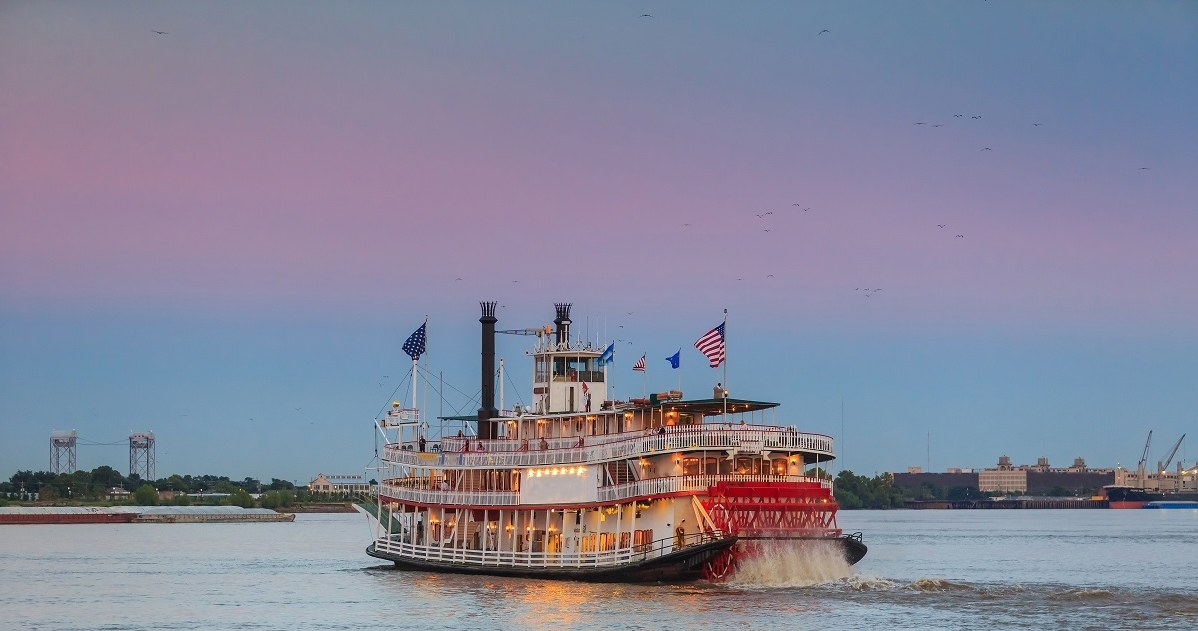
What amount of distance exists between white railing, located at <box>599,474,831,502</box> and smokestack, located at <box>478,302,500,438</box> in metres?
9.82

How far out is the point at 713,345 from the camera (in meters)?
55.1

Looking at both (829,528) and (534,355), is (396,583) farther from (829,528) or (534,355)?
(829,528)

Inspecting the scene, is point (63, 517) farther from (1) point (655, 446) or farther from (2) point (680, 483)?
(2) point (680, 483)

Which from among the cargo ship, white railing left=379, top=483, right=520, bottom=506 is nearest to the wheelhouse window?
white railing left=379, top=483, right=520, bottom=506

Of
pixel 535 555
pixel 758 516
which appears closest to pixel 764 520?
pixel 758 516

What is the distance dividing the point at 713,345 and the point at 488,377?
13000 mm

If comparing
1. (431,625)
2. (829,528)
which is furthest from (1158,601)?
(431,625)

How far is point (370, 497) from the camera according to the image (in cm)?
7325

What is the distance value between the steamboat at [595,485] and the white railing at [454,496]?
7 centimetres

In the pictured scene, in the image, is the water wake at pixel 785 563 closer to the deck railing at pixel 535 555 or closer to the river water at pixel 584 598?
the river water at pixel 584 598

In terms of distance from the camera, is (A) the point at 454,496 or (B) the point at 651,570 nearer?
(B) the point at 651,570

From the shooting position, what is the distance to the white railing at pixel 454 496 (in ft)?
193

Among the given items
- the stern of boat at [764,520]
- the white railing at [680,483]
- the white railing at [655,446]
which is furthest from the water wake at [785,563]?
the white railing at [655,446]

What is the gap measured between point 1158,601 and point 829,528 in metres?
11.1
